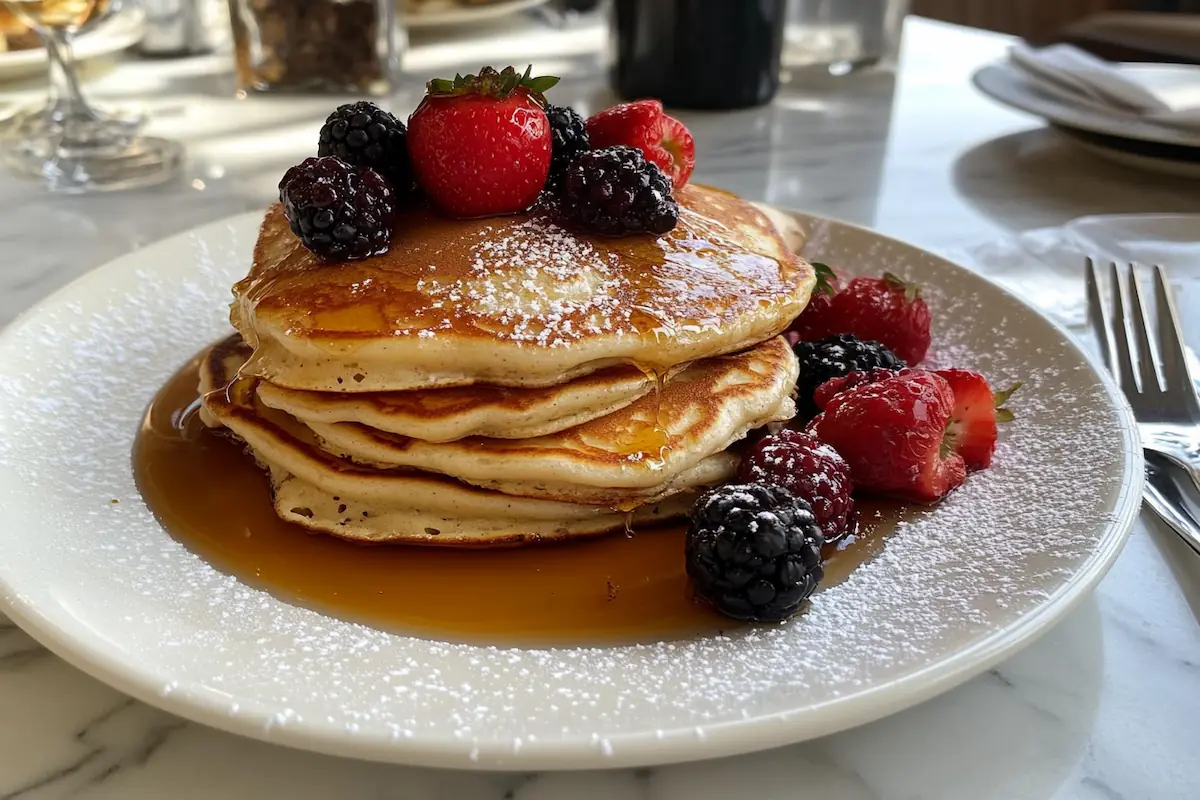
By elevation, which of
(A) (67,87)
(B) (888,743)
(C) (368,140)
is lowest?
(B) (888,743)

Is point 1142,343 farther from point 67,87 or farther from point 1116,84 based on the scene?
point 67,87

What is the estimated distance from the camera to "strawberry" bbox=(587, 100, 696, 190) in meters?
1.35

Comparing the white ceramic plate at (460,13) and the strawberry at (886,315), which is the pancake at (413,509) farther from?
the white ceramic plate at (460,13)

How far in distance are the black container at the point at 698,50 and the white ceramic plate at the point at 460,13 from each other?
61 centimetres

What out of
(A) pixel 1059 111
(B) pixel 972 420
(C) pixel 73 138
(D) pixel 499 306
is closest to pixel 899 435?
(B) pixel 972 420

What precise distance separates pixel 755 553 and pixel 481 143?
56 centimetres

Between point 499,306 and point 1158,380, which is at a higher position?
point 499,306

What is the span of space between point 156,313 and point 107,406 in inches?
9.0

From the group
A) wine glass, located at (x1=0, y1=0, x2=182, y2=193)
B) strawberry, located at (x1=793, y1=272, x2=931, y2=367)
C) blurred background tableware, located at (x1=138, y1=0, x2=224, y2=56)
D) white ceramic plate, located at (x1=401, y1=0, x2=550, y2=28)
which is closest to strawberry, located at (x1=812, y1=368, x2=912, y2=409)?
strawberry, located at (x1=793, y1=272, x2=931, y2=367)

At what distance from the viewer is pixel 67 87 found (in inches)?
96.3

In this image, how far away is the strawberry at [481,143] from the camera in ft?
3.86

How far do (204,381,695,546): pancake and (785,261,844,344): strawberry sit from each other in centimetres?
46

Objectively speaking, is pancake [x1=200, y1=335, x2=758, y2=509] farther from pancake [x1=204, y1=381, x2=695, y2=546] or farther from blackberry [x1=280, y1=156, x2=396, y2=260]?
blackberry [x1=280, y1=156, x2=396, y2=260]

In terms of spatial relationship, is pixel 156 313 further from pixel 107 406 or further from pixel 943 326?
pixel 943 326
